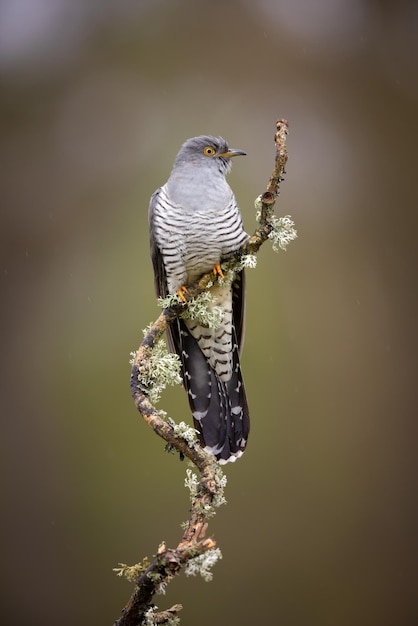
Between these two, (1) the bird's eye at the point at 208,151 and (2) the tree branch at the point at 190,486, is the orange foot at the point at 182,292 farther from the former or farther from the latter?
(1) the bird's eye at the point at 208,151

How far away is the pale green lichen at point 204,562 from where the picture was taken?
125 centimetres

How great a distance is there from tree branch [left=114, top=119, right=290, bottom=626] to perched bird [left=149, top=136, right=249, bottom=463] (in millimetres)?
273

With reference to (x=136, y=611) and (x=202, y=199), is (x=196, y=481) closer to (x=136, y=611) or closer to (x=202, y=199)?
(x=136, y=611)

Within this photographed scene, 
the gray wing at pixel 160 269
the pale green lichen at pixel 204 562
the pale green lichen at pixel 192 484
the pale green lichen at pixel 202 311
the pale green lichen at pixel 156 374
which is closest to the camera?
the pale green lichen at pixel 204 562

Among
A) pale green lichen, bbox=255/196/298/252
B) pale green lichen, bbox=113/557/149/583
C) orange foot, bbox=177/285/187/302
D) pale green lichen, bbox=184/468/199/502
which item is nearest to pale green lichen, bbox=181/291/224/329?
orange foot, bbox=177/285/187/302

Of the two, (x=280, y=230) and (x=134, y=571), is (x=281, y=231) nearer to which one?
(x=280, y=230)

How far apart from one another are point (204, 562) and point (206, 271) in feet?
3.49

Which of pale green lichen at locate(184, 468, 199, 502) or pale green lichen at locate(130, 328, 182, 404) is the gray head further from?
pale green lichen at locate(184, 468, 199, 502)

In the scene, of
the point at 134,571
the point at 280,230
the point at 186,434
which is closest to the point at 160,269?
the point at 280,230

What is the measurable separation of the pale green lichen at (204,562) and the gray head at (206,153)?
4.37 feet

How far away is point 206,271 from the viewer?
2.14m

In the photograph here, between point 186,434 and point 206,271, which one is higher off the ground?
point 206,271

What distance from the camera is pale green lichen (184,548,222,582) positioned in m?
1.25

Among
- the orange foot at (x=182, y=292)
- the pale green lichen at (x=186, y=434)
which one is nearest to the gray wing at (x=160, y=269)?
the orange foot at (x=182, y=292)
